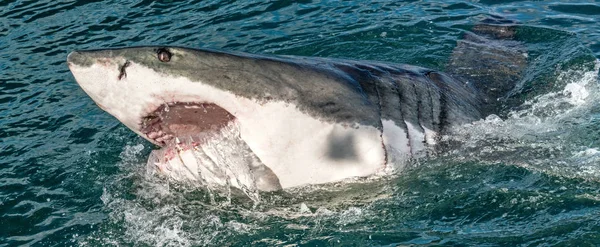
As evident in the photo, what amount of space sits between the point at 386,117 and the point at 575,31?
3677 millimetres

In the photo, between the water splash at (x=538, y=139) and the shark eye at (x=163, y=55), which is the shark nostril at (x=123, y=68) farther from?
the water splash at (x=538, y=139)

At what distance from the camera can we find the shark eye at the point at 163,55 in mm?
3723

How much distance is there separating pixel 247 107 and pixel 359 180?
0.72 meters

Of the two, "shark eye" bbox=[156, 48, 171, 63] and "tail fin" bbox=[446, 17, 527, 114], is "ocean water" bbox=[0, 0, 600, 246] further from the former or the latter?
"shark eye" bbox=[156, 48, 171, 63]

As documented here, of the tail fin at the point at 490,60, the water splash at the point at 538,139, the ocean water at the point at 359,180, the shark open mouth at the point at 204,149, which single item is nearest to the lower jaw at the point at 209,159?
the shark open mouth at the point at 204,149

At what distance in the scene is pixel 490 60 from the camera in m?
6.20

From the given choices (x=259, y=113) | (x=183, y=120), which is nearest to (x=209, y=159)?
(x=183, y=120)

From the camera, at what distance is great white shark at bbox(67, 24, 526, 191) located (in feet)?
12.3

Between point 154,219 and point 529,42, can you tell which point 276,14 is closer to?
point 529,42

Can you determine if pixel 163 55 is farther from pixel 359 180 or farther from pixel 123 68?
pixel 359 180

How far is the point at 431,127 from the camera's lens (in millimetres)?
4422

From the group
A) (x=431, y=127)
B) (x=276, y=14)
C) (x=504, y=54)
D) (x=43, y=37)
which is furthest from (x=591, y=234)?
(x=43, y=37)

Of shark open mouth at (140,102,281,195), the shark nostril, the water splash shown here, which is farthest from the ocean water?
the shark nostril

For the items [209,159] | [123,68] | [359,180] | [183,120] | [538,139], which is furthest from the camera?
[538,139]
